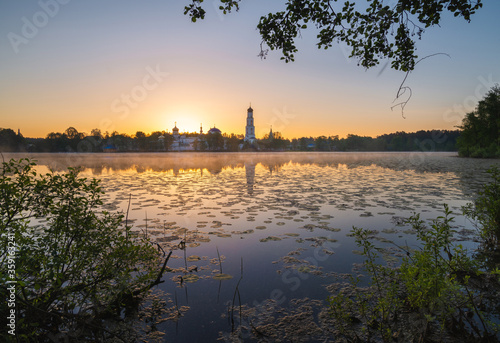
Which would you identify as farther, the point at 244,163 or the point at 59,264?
the point at 244,163

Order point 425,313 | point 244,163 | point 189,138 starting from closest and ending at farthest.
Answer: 1. point 425,313
2. point 244,163
3. point 189,138

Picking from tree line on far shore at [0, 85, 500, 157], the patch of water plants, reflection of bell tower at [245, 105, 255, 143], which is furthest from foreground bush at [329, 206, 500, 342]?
reflection of bell tower at [245, 105, 255, 143]

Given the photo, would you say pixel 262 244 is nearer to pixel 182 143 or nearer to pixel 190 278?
pixel 190 278

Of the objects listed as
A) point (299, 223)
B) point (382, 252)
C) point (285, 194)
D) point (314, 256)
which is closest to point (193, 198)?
point (285, 194)

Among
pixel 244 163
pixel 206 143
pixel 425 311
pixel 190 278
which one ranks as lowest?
pixel 190 278

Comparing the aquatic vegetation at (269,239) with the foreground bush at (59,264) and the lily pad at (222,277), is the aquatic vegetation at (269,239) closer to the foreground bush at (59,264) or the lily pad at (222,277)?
the lily pad at (222,277)

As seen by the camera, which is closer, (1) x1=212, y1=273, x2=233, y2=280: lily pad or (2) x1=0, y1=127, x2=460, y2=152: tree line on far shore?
(1) x1=212, y1=273, x2=233, y2=280: lily pad

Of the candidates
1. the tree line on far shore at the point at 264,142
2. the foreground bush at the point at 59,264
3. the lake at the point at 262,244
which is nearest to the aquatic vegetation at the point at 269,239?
the lake at the point at 262,244

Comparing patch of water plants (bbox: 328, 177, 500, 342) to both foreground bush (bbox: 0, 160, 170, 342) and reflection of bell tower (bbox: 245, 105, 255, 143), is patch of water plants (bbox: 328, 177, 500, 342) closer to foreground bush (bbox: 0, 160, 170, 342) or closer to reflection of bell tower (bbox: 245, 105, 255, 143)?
foreground bush (bbox: 0, 160, 170, 342)

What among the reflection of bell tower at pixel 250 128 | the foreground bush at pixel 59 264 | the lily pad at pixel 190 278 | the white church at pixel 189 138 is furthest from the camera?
the reflection of bell tower at pixel 250 128

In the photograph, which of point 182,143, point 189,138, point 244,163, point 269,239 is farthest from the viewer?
point 189,138

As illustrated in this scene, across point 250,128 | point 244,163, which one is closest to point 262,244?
point 244,163

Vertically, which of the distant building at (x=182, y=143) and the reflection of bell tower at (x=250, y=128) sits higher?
the reflection of bell tower at (x=250, y=128)

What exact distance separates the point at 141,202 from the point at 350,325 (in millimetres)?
9374
